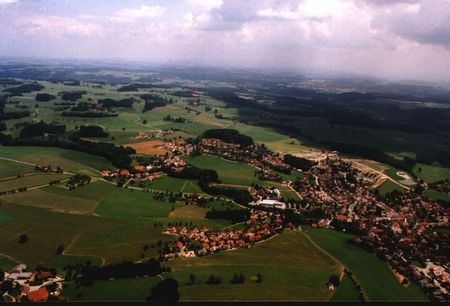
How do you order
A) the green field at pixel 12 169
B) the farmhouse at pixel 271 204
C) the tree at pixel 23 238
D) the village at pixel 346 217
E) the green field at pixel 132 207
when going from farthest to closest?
the green field at pixel 12 169
the farmhouse at pixel 271 204
the green field at pixel 132 207
the village at pixel 346 217
the tree at pixel 23 238

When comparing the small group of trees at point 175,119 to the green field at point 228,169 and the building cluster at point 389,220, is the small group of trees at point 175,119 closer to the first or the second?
the green field at point 228,169

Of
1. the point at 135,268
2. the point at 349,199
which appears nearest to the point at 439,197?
the point at 349,199

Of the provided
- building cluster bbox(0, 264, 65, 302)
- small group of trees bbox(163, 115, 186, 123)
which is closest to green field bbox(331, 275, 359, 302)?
building cluster bbox(0, 264, 65, 302)

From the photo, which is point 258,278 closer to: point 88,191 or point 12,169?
point 88,191

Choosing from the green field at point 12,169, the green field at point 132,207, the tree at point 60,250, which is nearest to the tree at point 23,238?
the tree at point 60,250

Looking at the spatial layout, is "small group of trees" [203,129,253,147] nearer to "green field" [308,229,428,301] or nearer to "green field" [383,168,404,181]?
"green field" [383,168,404,181]

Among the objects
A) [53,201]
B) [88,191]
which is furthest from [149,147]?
[53,201]
